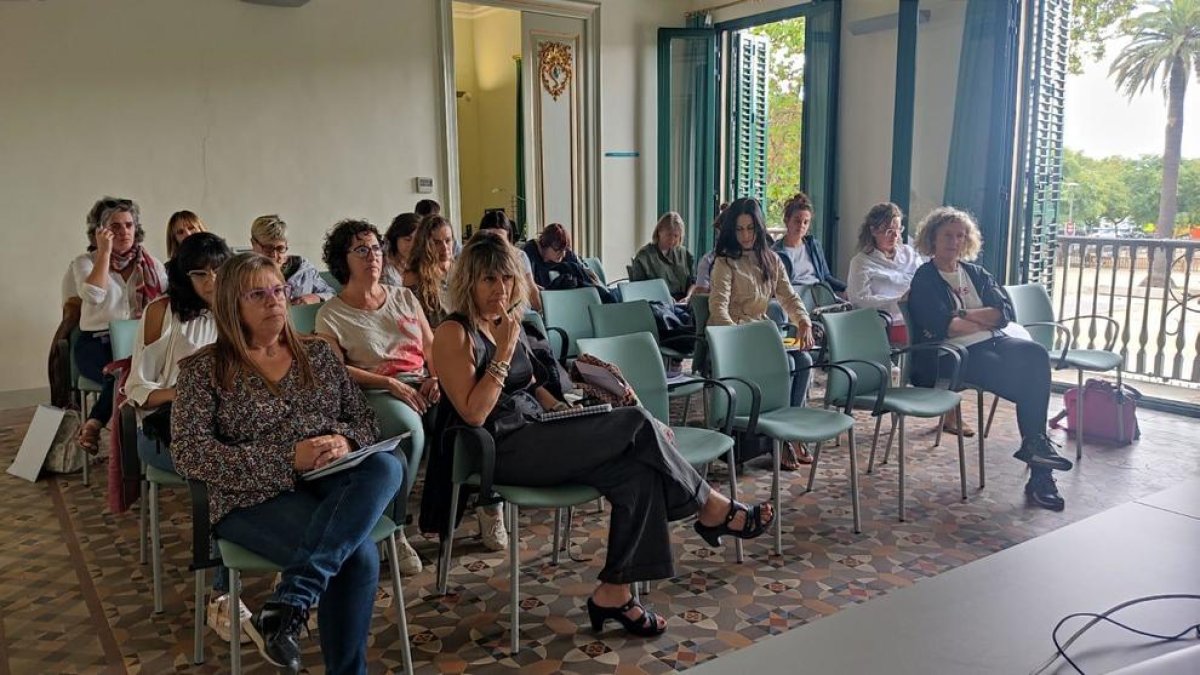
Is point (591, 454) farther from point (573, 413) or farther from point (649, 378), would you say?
point (649, 378)

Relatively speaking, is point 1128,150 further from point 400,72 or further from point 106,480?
point 106,480

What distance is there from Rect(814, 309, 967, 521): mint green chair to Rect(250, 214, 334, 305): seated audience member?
239 centimetres

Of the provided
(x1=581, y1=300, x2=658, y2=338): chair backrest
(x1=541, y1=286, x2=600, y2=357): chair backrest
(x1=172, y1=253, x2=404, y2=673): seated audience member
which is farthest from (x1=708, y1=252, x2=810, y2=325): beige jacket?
(x1=172, y1=253, x2=404, y2=673): seated audience member

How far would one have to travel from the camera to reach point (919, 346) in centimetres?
408

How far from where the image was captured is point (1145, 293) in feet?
20.2

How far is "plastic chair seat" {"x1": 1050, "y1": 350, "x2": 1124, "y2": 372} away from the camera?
15.3 ft

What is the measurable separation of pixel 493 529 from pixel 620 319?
138 cm

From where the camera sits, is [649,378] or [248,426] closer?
[248,426]

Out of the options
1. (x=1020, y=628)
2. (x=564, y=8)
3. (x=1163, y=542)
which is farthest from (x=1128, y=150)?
(x=1020, y=628)

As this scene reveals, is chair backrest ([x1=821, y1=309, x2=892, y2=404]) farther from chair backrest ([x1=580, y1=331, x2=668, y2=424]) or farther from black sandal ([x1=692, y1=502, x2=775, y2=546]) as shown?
black sandal ([x1=692, y1=502, x2=775, y2=546])

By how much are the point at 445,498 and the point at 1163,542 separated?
1.98 metres

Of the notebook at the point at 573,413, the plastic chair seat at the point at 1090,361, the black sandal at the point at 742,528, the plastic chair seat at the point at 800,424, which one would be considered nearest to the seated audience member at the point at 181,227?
the notebook at the point at 573,413

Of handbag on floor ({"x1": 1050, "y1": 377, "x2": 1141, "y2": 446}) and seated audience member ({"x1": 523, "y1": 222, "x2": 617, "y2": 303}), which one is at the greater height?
seated audience member ({"x1": 523, "y1": 222, "x2": 617, "y2": 303})

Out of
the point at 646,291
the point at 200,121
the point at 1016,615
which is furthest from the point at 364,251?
the point at 200,121
